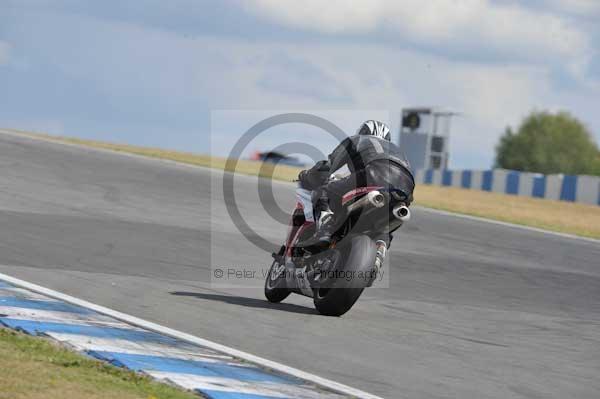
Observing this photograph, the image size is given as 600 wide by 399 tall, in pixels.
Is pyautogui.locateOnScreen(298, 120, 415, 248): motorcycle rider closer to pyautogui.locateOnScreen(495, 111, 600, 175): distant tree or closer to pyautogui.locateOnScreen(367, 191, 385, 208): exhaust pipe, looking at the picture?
pyautogui.locateOnScreen(367, 191, 385, 208): exhaust pipe

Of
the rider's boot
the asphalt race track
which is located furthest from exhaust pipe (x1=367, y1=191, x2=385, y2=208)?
the asphalt race track

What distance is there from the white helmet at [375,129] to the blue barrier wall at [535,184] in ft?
86.6

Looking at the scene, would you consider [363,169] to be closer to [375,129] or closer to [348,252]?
[375,129]

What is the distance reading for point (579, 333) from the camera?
8992mm

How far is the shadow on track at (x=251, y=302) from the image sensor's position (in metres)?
8.70

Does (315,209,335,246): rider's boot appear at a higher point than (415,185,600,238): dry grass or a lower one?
higher

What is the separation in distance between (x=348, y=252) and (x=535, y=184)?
96.1 feet

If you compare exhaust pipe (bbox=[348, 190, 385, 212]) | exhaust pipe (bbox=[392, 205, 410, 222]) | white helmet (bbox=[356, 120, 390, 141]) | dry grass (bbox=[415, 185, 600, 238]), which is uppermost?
white helmet (bbox=[356, 120, 390, 141])

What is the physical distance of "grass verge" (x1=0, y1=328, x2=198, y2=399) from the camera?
4898 mm

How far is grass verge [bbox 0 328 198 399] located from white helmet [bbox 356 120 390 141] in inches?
133

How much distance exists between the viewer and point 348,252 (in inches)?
310

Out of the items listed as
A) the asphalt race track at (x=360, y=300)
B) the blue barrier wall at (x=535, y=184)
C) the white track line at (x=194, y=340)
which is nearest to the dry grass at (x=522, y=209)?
the blue barrier wall at (x=535, y=184)

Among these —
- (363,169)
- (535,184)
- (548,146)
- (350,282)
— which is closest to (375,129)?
(363,169)

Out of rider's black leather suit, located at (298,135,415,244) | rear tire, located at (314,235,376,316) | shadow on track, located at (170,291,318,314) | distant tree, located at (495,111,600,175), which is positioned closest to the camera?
rear tire, located at (314,235,376,316)
